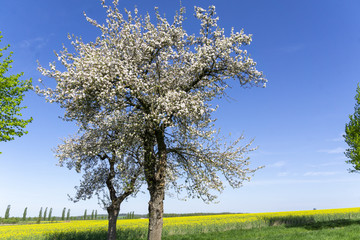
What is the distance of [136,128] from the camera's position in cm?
1531

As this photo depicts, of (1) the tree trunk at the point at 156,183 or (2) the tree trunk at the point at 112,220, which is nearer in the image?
(1) the tree trunk at the point at 156,183

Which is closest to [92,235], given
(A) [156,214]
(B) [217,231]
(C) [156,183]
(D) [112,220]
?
(D) [112,220]

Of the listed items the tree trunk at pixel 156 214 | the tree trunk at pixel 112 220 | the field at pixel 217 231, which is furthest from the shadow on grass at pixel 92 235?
the tree trunk at pixel 156 214

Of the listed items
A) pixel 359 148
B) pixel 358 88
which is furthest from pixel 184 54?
pixel 358 88

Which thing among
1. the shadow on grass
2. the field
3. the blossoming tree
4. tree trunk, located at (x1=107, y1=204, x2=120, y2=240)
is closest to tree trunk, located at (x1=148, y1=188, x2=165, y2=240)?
the blossoming tree

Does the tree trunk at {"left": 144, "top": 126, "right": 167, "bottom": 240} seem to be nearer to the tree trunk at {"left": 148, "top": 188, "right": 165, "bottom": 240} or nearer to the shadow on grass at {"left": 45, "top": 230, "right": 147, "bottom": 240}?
the tree trunk at {"left": 148, "top": 188, "right": 165, "bottom": 240}

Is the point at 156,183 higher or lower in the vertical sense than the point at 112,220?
higher

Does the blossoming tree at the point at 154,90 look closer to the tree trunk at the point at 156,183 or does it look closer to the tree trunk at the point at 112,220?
the tree trunk at the point at 156,183

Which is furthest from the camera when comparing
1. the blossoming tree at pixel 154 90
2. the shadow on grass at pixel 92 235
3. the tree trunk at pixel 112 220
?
the shadow on grass at pixel 92 235

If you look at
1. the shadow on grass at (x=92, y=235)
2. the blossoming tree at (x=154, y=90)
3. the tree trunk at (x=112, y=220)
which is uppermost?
the blossoming tree at (x=154, y=90)

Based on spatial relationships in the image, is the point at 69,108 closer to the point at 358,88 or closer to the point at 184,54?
the point at 184,54

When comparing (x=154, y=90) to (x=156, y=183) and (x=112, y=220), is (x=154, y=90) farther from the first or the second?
(x=112, y=220)

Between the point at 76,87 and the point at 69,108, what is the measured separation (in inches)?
68.7

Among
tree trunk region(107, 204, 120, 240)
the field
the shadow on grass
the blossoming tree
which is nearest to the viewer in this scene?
the blossoming tree
